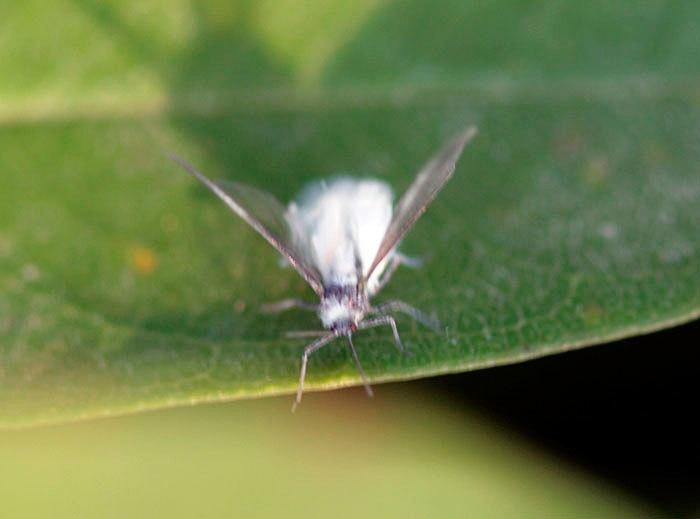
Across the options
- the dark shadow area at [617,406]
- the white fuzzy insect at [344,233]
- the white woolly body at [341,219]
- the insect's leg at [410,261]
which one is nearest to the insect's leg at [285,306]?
the white fuzzy insect at [344,233]

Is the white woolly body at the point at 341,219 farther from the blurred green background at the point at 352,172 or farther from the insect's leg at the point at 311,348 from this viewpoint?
the insect's leg at the point at 311,348

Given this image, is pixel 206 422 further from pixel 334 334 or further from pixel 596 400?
pixel 596 400

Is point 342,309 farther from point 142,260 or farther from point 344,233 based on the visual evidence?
point 142,260

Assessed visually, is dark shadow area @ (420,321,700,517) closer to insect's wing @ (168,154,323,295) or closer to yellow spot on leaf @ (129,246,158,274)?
insect's wing @ (168,154,323,295)

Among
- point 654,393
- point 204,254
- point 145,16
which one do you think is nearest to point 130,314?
point 204,254

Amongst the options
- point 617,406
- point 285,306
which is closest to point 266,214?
point 285,306

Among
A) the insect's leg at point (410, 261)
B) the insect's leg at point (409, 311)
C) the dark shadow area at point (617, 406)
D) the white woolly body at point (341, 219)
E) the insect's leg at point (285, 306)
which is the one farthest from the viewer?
the dark shadow area at point (617, 406)

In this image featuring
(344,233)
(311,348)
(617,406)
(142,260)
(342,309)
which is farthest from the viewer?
(617,406)
